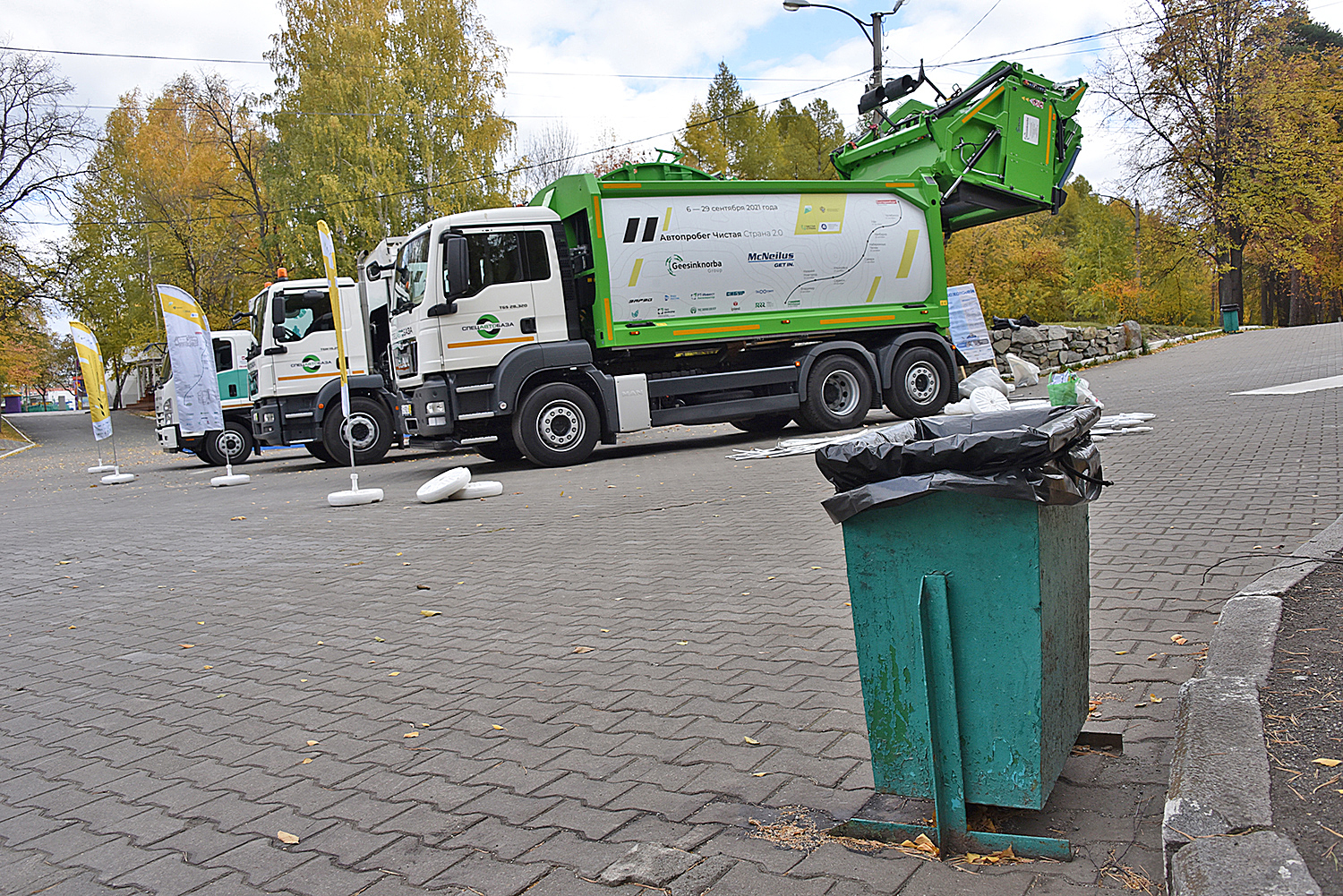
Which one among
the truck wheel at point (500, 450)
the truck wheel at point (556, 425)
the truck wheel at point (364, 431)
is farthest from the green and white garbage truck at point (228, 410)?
the truck wheel at point (556, 425)

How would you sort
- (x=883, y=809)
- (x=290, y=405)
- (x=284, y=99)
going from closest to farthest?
(x=883, y=809), (x=290, y=405), (x=284, y=99)

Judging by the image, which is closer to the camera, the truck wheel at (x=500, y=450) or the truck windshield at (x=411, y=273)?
the truck windshield at (x=411, y=273)

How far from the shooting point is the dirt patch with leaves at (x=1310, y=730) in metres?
2.05

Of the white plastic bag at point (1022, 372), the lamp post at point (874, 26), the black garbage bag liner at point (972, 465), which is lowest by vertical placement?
the white plastic bag at point (1022, 372)

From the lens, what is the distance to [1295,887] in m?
1.82

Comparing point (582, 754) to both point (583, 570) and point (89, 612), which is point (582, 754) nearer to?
point (583, 570)

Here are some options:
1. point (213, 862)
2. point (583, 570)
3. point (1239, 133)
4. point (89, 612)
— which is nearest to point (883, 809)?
point (213, 862)

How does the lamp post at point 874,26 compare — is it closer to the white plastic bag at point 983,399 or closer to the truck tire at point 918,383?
the truck tire at point 918,383

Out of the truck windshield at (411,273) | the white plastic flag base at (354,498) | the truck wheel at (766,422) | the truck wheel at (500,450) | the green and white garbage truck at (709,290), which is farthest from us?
the truck wheel at (766,422)

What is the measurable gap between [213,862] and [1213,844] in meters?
2.46

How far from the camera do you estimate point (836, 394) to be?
575 inches

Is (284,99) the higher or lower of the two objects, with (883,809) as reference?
higher

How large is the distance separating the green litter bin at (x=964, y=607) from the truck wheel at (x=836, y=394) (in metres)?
11.7

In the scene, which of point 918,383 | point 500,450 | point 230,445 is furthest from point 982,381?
point 230,445
